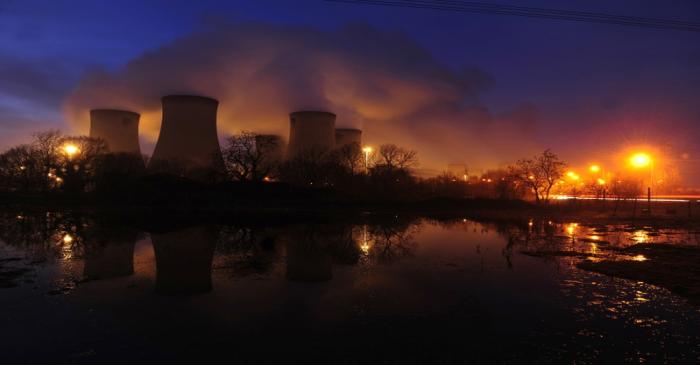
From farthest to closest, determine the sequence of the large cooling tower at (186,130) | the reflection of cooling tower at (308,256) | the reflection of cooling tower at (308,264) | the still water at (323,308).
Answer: the large cooling tower at (186,130), the reflection of cooling tower at (308,256), the reflection of cooling tower at (308,264), the still water at (323,308)

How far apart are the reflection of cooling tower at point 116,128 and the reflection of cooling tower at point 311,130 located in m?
14.1

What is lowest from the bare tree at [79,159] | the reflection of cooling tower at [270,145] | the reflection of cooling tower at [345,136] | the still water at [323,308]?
the still water at [323,308]

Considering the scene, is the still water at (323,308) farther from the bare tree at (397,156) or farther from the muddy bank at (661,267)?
the bare tree at (397,156)

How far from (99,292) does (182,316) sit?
2005 mm

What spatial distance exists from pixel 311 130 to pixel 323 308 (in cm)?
2870

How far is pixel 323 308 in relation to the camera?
5656 millimetres

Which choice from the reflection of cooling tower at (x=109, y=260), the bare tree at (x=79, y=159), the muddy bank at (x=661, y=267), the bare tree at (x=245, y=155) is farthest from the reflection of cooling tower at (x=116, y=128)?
the muddy bank at (x=661, y=267)

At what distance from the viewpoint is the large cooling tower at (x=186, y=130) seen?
90.7ft

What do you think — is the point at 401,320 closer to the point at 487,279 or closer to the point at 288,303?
the point at 288,303

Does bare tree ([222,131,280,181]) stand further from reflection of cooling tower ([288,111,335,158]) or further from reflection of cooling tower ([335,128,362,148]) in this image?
reflection of cooling tower ([335,128,362,148])

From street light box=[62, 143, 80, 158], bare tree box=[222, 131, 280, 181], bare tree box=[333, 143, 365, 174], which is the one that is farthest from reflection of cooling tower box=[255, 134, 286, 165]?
street light box=[62, 143, 80, 158]

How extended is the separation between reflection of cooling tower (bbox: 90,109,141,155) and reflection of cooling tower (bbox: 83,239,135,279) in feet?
89.4

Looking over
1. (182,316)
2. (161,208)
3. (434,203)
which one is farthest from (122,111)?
(182,316)

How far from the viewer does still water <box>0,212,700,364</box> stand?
4316mm
